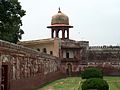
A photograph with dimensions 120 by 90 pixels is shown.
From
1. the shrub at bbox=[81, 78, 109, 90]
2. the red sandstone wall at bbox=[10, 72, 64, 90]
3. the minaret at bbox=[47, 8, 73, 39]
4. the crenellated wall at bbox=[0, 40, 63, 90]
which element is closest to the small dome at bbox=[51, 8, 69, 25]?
the minaret at bbox=[47, 8, 73, 39]

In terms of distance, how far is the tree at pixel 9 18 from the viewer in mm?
31562

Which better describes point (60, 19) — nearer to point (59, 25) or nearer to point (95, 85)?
point (59, 25)

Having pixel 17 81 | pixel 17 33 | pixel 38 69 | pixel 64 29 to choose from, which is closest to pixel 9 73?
pixel 17 81

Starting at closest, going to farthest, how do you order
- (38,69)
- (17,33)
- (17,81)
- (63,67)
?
(17,81) < (38,69) < (17,33) < (63,67)

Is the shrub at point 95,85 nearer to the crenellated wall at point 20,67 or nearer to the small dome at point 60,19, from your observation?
the crenellated wall at point 20,67

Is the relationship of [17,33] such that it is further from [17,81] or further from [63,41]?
[17,81]

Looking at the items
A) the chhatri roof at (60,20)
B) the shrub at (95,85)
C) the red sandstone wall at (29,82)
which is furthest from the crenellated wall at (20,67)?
the chhatri roof at (60,20)

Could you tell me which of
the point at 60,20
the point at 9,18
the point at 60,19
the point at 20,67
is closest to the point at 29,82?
the point at 20,67

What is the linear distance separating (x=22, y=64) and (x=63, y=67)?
25.3m

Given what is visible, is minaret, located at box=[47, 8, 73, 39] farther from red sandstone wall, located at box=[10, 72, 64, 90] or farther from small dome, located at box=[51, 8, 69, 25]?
red sandstone wall, located at box=[10, 72, 64, 90]

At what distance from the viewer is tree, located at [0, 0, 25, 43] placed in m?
31.6

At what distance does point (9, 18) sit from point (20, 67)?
12.5 meters

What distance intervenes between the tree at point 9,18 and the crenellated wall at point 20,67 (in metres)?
4.36

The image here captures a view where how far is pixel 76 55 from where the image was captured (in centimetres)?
4697
